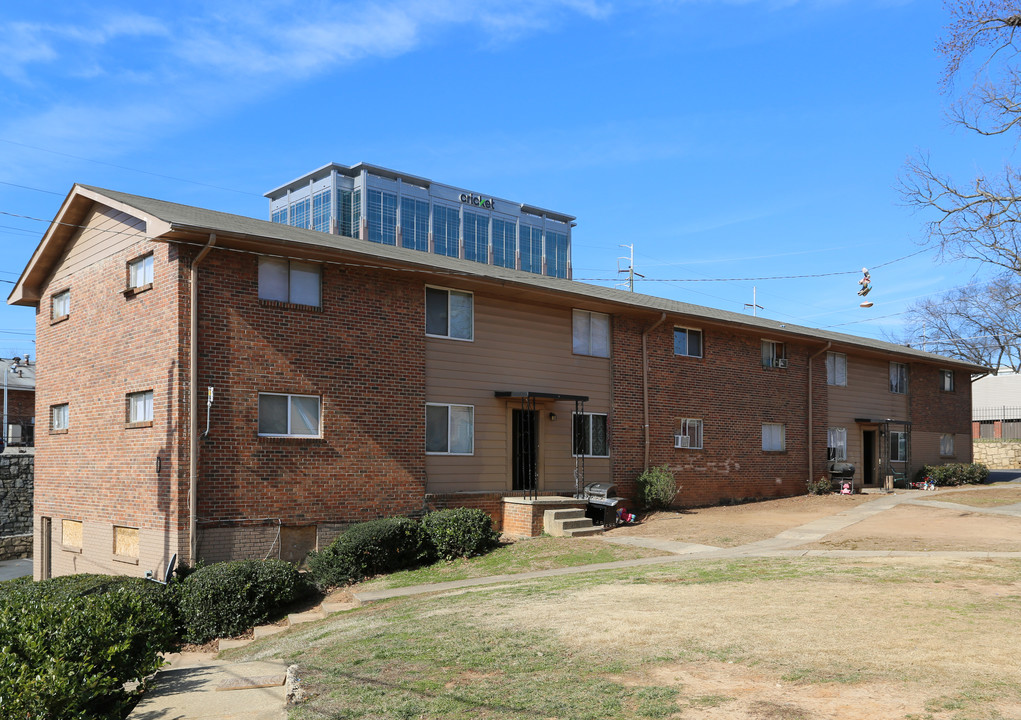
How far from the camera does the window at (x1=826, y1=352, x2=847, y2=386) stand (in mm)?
29445

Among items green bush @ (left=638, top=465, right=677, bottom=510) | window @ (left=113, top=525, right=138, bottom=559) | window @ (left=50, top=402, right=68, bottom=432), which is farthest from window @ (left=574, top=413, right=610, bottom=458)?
window @ (left=50, top=402, right=68, bottom=432)

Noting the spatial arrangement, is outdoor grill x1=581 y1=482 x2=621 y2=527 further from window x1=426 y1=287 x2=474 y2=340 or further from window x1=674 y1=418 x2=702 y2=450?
window x1=426 y1=287 x2=474 y2=340

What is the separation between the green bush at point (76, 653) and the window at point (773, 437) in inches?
818

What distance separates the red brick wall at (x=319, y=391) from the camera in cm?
1548

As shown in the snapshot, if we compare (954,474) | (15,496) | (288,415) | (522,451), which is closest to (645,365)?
(522,451)

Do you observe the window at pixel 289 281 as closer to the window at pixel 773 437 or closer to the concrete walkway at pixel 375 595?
the concrete walkway at pixel 375 595

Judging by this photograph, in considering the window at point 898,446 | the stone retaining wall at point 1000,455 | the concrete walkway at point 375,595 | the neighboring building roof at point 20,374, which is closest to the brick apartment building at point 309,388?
the concrete walkway at point 375,595

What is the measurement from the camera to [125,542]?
55.0ft

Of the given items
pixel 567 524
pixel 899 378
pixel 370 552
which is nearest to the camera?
pixel 370 552

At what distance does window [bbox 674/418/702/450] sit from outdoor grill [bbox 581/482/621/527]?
3.79 m

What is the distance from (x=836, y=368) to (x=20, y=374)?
1630 inches

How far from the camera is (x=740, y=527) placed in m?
19.3

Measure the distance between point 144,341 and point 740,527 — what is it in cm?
1341

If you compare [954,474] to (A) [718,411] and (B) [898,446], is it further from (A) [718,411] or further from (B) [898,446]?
(A) [718,411]
